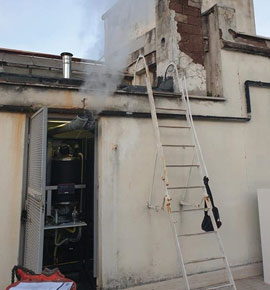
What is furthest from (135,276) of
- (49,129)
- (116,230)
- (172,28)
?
(172,28)

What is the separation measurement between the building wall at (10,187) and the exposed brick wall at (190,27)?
2875 millimetres

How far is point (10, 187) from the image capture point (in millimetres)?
3037

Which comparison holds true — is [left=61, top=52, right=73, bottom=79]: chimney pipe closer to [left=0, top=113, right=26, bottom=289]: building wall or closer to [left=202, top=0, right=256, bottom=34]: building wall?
[left=0, top=113, right=26, bottom=289]: building wall

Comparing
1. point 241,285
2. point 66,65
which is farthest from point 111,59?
point 241,285

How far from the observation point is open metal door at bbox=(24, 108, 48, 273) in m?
2.55

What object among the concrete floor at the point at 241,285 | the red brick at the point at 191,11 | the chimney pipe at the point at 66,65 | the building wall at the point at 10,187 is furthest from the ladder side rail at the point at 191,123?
the building wall at the point at 10,187

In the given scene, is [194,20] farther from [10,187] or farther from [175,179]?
[10,187]

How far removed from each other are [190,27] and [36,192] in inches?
143

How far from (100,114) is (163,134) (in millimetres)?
959

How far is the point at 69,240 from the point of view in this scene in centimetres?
391

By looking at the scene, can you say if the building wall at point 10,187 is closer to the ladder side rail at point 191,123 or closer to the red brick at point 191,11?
the ladder side rail at point 191,123

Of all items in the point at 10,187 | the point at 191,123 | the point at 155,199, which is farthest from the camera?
the point at 155,199

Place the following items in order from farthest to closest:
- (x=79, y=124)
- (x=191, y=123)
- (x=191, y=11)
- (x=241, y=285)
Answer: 1. (x=191, y=11)
2. (x=241, y=285)
3. (x=191, y=123)
4. (x=79, y=124)

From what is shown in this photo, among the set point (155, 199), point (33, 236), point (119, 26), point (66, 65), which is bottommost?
point (33, 236)
